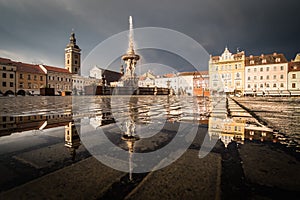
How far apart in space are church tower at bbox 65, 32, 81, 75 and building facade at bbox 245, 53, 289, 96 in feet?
218

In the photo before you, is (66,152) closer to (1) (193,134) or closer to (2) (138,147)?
(2) (138,147)

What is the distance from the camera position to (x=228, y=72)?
50.3m

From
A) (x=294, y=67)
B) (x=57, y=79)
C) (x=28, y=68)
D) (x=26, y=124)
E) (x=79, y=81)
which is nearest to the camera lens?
(x=26, y=124)

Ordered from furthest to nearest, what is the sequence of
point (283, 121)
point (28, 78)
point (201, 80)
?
point (201, 80)
point (28, 78)
point (283, 121)

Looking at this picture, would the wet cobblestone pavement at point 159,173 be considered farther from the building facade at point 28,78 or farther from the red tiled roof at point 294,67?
the building facade at point 28,78

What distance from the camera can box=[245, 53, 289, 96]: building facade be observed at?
142 feet

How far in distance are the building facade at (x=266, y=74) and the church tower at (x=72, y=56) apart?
66312 mm

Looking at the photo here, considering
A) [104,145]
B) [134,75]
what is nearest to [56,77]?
[134,75]

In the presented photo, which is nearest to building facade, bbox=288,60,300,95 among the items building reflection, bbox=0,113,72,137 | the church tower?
building reflection, bbox=0,113,72,137

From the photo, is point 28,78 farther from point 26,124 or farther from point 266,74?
point 266,74

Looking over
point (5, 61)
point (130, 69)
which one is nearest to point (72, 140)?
point (130, 69)

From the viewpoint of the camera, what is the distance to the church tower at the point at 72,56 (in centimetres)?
6819

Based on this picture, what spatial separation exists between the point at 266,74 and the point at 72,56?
7157 centimetres

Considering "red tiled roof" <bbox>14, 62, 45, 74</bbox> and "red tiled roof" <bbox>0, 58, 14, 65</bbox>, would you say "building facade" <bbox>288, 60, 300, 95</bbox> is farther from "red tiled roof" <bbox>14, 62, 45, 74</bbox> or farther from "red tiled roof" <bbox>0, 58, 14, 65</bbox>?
"red tiled roof" <bbox>0, 58, 14, 65</bbox>
